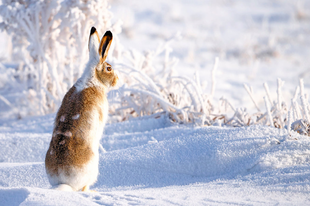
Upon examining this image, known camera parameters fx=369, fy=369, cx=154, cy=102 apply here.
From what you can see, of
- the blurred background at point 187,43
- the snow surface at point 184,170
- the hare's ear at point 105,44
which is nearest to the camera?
the snow surface at point 184,170

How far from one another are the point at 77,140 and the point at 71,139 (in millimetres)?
35

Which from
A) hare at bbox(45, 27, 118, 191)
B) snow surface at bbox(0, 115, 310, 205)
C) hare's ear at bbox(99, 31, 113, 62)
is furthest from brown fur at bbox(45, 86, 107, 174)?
hare's ear at bbox(99, 31, 113, 62)

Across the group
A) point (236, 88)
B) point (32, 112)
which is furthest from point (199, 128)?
point (236, 88)

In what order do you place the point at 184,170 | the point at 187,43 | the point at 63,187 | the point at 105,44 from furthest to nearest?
1. the point at 187,43
2. the point at 184,170
3. the point at 105,44
4. the point at 63,187

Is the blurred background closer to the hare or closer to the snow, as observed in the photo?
the snow

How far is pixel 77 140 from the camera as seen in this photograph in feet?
6.95

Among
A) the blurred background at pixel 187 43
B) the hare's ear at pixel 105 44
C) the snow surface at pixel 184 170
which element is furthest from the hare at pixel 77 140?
the blurred background at pixel 187 43

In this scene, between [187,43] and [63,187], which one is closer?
[63,187]

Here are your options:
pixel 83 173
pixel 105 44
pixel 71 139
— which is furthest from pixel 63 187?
pixel 105 44

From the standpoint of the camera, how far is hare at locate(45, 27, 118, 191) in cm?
209

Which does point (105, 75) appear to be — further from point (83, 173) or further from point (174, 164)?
point (174, 164)

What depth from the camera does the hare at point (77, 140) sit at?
6.85 feet

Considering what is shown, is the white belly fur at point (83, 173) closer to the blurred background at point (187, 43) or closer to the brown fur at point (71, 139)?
the brown fur at point (71, 139)

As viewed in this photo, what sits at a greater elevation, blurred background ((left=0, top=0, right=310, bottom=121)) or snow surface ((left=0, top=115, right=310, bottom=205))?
blurred background ((left=0, top=0, right=310, bottom=121))
